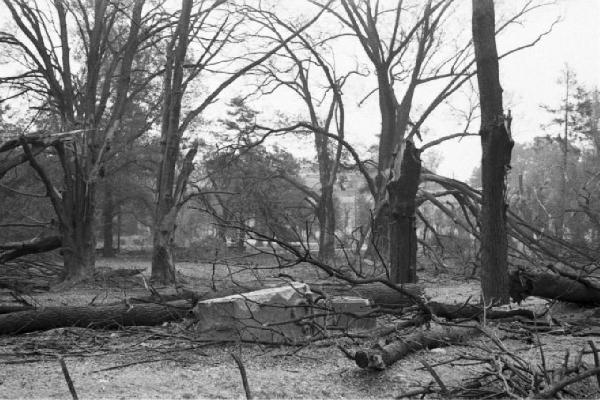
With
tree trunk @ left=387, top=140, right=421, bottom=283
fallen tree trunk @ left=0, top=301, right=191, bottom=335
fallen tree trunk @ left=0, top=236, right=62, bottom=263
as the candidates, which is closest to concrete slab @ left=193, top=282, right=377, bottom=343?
fallen tree trunk @ left=0, top=301, right=191, bottom=335

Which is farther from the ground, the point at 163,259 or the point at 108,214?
the point at 108,214

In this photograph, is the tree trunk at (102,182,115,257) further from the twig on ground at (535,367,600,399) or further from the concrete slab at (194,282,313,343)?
the twig on ground at (535,367,600,399)

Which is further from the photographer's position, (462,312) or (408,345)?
(462,312)

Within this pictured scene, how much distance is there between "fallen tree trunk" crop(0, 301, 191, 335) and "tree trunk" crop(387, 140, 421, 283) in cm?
332

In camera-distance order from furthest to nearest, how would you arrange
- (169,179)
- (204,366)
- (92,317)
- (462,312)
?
(169,179)
(92,317)
(462,312)
(204,366)

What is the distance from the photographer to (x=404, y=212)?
884cm

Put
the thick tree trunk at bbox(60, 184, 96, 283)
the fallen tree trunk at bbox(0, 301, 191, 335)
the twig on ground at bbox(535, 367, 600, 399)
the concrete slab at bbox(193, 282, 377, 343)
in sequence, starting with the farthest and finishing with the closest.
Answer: the thick tree trunk at bbox(60, 184, 96, 283) → the fallen tree trunk at bbox(0, 301, 191, 335) → the concrete slab at bbox(193, 282, 377, 343) → the twig on ground at bbox(535, 367, 600, 399)

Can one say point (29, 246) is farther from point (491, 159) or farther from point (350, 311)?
point (491, 159)

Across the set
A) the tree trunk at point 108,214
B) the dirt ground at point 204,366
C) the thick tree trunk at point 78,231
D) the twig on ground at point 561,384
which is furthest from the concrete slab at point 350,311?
the tree trunk at point 108,214

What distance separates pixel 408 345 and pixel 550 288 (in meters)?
2.84

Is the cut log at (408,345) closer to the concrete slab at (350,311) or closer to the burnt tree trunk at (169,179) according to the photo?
the concrete slab at (350,311)

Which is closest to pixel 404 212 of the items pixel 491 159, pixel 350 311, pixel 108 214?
pixel 491 159

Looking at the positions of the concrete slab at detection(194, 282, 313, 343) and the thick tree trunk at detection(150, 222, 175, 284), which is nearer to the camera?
the concrete slab at detection(194, 282, 313, 343)

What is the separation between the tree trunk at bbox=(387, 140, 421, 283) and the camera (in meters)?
8.77
